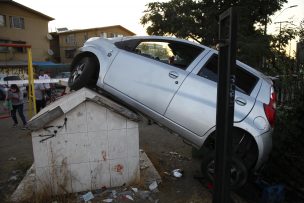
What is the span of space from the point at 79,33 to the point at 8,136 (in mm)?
42288

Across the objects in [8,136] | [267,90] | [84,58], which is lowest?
[8,136]

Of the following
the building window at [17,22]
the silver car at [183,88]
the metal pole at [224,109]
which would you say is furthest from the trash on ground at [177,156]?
the building window at [17,22]

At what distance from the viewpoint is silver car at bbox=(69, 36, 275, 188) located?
4.57 meters

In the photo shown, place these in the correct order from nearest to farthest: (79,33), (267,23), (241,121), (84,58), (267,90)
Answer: (241,121)
(267,90)
(84,58)
(267,23)
(79,33)

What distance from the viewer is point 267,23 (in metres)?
17.8

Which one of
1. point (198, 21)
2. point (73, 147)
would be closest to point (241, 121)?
point (73, 147)

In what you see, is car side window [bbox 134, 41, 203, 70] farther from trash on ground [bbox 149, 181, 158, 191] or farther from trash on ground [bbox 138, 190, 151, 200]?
trash on ground [bbox 138, 190, 151, 200]

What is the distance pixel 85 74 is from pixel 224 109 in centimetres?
366

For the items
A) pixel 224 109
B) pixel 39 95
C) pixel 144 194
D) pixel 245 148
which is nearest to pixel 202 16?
pixel 39 95

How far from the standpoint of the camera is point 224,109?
2.05 meters

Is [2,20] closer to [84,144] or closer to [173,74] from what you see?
[84,144]

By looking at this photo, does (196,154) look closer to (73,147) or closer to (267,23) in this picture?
(73,147)

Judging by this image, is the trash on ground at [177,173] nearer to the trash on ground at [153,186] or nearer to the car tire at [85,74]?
the trash on ground at [153,186]

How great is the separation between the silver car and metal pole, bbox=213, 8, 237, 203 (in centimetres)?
245
